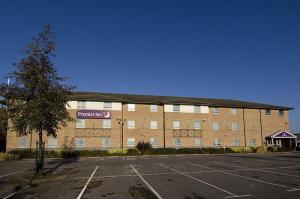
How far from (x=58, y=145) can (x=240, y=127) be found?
29.4 meters

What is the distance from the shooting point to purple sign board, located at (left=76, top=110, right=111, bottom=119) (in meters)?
43.8

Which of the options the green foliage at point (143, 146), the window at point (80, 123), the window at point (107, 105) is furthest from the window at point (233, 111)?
the window at point (80, 123)

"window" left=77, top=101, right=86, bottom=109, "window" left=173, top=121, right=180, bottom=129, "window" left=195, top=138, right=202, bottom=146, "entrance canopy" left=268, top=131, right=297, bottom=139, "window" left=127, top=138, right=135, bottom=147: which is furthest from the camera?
"entrance canopy" left=268, top=131, right=297, bottom=139

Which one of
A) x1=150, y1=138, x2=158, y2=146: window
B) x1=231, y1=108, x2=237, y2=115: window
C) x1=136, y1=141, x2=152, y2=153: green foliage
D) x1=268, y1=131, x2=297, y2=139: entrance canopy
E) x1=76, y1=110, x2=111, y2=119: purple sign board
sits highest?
x1=231, y1=108, x2=237, y2=115: window

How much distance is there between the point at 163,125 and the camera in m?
47.5

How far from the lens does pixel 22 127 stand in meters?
18.2

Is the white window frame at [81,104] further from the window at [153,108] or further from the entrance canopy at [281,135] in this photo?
the entrance canopy at [281,135]

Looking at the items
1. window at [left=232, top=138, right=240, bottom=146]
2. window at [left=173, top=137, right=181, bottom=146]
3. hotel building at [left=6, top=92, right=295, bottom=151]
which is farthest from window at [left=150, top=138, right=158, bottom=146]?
window at [left=232, top=138, right=240, bottom=146]

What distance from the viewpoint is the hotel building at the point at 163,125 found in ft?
143

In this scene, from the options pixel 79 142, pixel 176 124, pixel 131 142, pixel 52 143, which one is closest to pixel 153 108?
pixel 176 124

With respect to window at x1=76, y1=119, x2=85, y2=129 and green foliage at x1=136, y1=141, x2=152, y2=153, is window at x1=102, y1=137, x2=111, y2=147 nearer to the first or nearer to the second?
window at x1=76, y1=119, x2=85, y2=129

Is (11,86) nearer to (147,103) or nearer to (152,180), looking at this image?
(152,180)

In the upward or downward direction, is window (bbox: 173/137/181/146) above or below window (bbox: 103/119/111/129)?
below

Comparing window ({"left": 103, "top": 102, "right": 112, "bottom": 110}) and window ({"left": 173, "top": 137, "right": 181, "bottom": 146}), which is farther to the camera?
window ({"left": 173, "top": 137, "right": 181, "bottom": 146})
